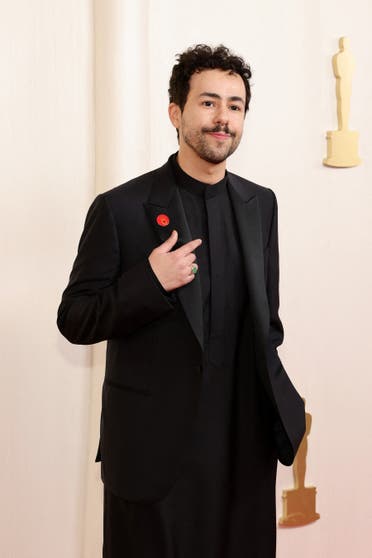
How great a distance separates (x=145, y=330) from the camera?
179cm

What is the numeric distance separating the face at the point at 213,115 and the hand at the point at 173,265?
9.7 inches

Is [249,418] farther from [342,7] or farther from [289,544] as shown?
[342,7]

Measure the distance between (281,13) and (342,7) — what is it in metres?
0.27

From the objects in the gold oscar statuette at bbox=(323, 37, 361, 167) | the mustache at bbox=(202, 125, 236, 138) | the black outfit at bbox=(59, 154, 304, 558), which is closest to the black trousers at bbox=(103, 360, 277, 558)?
the black outfit at bbox=(59, 154, 304, 558)

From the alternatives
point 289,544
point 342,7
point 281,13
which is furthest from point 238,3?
point 289,544

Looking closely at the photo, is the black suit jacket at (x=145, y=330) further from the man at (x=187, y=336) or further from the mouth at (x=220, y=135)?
the mouth at (x=220, y=135)

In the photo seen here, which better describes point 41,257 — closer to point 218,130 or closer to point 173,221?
point 173,221

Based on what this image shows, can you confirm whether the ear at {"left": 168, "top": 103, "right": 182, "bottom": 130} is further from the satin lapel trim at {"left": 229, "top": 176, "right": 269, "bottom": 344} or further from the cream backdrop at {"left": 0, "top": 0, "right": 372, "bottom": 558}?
the cream backdrop at {"left": 0, "top": 0, "right": 372, "bottom": 558}

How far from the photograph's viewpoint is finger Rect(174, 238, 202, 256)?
1667mm

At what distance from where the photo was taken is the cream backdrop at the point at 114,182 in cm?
239

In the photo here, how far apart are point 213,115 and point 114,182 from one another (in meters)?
0.70

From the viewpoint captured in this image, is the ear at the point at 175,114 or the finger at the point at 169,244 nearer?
the finger at the point at 169,244

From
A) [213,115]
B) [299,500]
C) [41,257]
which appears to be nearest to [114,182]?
[41,257]

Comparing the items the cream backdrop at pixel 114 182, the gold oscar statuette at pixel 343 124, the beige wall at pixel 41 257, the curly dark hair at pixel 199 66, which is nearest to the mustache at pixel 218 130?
the curly dark hair at pixel 199 66
